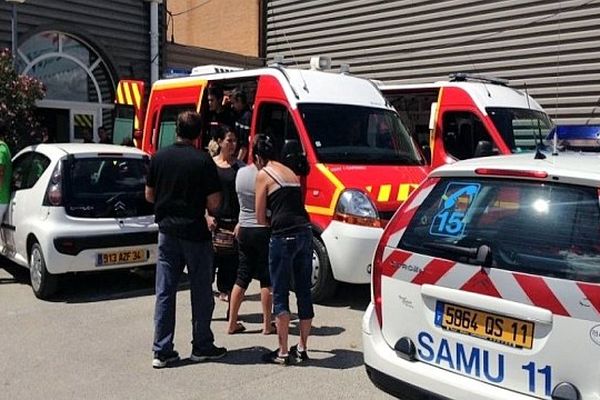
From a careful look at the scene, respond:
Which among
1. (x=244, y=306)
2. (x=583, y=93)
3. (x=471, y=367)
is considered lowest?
(x=244, y=306)

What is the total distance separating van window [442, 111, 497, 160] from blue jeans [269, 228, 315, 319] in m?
4.93

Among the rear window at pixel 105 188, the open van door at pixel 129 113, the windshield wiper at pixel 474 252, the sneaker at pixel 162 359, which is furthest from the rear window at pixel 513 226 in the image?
the open van door at pixel 129 113

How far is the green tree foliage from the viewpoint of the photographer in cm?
930

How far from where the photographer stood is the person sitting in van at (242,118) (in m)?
7.64

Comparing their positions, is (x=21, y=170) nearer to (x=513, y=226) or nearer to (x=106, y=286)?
(x=106, y=286)

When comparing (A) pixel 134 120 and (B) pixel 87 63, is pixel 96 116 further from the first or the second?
(A) pixel 134 120

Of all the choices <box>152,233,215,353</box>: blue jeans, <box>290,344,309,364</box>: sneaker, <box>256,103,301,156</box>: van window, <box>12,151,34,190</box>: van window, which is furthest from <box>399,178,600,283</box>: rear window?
<box>12,151,34,190</box>: van window

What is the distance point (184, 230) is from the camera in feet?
15.7

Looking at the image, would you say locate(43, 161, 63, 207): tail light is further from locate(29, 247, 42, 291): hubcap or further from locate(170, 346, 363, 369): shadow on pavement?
locate(170, 346, 363, 369): shadow on pavement

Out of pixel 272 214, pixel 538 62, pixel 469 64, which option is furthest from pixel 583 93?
pixel 272 214

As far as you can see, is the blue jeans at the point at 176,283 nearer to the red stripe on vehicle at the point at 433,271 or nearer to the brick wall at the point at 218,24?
the red stripe on vehicle at the point at 433,271

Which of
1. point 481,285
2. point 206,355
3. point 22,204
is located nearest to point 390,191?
point 206,355

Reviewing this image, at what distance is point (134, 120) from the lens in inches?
440

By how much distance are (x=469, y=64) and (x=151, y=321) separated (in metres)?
9.47
